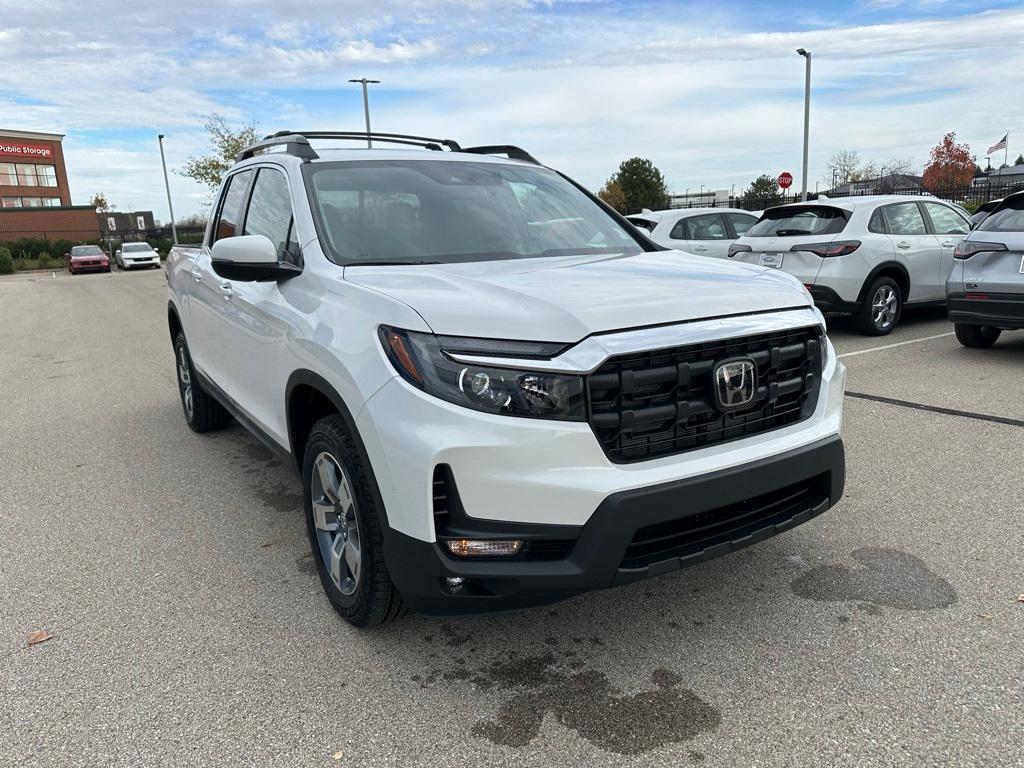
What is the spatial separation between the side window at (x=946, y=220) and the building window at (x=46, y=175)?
74991 millimetres

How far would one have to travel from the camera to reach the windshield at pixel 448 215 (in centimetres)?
333

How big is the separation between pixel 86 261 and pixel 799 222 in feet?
115

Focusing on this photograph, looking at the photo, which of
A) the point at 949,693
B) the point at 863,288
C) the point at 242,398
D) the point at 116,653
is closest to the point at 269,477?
the point at 242,398

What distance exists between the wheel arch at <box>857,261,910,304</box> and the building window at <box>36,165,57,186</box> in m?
75.1

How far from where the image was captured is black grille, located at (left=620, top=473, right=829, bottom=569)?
2.45 metres

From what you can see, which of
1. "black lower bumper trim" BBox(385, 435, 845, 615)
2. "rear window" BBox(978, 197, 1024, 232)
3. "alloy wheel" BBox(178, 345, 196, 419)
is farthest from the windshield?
"rear window" BBox(978, 197, 1024, 232)

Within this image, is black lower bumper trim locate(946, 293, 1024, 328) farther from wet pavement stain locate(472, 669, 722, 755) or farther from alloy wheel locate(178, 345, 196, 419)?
alloy wheel locate(178, 345, 196, 419)

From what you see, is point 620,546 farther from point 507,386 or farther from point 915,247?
point 915,247

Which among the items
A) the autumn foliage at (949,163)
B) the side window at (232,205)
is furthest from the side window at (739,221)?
the autumn foliage at (949,163)

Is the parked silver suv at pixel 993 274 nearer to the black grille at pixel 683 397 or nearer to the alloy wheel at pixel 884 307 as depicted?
the alloy wheel at pixel 884 307

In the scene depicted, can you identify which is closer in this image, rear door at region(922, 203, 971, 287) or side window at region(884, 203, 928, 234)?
side window at region(884, 203, 928, 234)

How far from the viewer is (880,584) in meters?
3.18

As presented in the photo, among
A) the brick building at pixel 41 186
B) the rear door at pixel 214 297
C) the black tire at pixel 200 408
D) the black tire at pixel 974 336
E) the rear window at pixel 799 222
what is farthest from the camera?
the brick building at pixel 41 186

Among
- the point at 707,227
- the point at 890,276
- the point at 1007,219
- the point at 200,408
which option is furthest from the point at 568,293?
the point at 707,227
